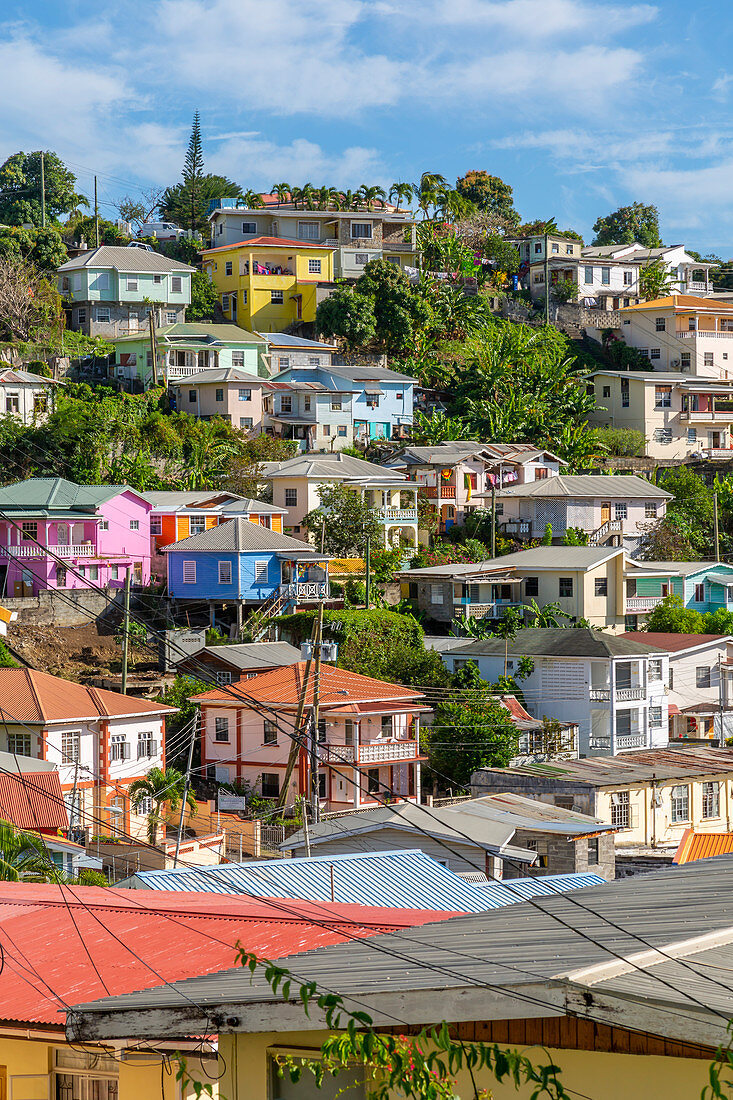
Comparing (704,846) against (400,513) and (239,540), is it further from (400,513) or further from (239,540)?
(400,513)

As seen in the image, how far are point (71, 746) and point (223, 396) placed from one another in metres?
24.7

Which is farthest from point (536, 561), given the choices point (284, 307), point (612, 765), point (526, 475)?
point (284, 307)

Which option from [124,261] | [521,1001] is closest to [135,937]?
[521,1001]

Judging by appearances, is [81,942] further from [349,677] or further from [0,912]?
[349,677]

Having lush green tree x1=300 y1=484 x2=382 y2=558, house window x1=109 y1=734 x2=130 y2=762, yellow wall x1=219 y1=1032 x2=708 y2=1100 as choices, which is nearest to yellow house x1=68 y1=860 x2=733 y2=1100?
yellow wall x1=219 y1=1032 x2=708 y2=1100

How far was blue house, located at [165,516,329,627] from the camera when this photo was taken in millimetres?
45469

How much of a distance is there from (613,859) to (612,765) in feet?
29.1

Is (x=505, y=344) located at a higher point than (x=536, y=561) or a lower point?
higher

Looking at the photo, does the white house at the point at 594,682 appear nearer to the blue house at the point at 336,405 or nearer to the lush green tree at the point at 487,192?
the blue house at the point at 336,405

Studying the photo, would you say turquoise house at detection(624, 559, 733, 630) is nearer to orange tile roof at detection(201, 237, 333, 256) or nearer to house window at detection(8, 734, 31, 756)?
house window at detection(8, 734, 31, 756)

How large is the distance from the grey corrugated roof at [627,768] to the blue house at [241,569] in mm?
12860

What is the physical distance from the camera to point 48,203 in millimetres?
76750

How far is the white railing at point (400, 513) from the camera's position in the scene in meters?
51.8

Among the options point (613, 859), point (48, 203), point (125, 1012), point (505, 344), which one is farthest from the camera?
point (48, 203)
